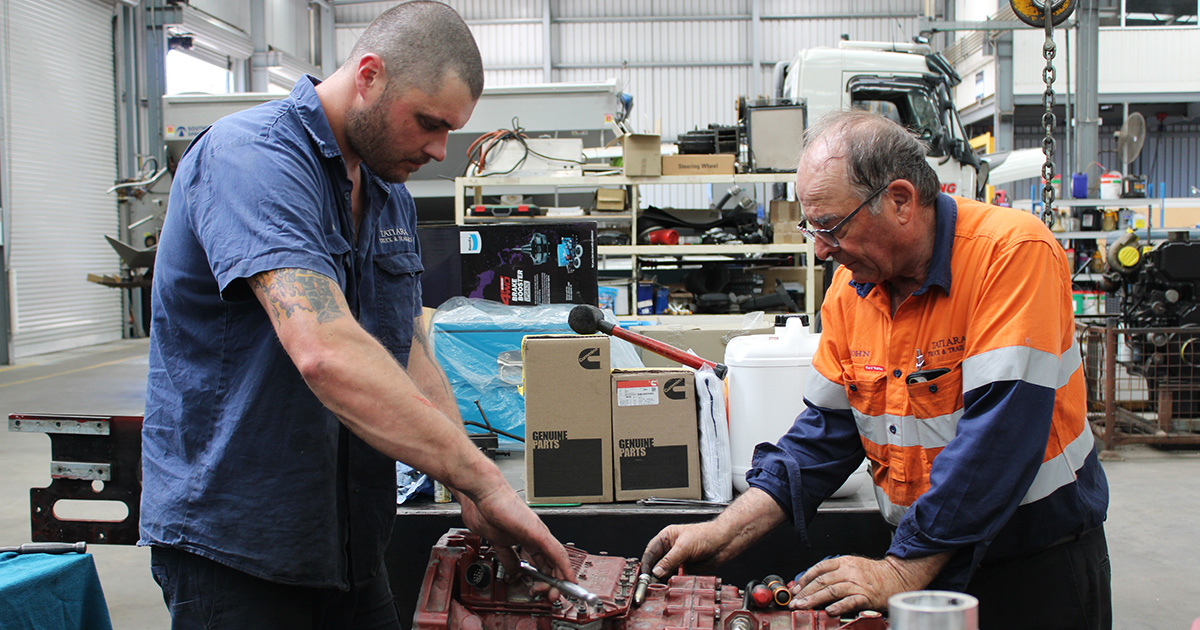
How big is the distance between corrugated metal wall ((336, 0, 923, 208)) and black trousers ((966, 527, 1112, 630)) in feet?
46.1

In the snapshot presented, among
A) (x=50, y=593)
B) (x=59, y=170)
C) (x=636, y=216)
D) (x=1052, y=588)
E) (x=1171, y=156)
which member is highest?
(x=1171, y=156)

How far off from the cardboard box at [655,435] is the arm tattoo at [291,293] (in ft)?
3.97

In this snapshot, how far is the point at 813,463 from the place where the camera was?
1.61 m

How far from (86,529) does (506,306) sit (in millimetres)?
1487

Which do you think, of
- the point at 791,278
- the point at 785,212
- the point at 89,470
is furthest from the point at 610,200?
the point at 89,470

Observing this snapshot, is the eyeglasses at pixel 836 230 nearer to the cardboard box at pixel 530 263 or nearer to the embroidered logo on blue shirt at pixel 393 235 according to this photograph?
the embroidered logo on blue shirt at pixel 393 235

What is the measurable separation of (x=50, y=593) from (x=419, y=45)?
4.95 feet

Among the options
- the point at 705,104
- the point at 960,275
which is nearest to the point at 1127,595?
the point at 960,275

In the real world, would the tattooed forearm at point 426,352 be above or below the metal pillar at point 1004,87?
below

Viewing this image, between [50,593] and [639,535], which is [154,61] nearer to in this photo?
[50,593]

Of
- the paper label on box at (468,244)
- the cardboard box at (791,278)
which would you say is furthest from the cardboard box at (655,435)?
the cardboard box at (791,278)

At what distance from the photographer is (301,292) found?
3.31 ft

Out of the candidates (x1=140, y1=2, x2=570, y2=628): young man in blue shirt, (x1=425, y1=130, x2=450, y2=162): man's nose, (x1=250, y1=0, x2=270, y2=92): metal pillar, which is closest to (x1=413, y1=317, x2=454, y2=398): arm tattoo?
(x1=140, y1=2, x2=570, y2=628): young man in blue shirt

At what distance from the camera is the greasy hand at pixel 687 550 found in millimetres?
1530
